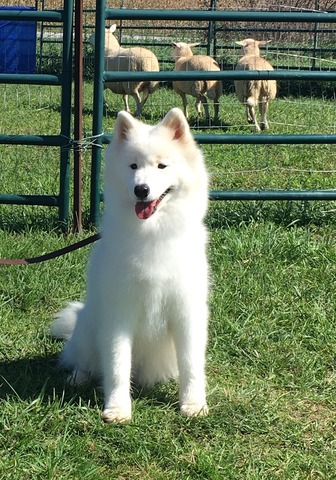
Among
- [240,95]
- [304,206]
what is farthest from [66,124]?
[240,95]

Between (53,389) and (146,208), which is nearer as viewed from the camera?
(146,208)

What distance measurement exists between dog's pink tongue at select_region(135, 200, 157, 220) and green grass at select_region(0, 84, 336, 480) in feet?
2.95

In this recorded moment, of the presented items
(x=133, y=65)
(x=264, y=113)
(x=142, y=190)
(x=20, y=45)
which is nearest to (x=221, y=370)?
(x=142, y=190)

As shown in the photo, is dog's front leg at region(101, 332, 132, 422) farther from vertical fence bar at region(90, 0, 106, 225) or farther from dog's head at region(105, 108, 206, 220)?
vertical fence bar at region(90, 0, 106, 225)

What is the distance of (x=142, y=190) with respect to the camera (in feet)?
9.39

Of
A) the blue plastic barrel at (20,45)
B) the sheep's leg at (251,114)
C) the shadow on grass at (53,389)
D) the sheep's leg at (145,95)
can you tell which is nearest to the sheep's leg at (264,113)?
the sheep's leg at (251,114)

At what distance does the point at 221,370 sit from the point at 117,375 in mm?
789

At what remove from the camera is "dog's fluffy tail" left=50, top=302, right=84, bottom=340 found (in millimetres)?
3873

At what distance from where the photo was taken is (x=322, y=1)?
63.3 feet

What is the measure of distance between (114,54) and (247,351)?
800 cm

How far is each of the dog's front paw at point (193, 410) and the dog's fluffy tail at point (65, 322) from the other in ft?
2.89

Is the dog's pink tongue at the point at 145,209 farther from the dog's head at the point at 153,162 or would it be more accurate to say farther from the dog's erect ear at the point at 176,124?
the dog's erect ear at the point at 176,124

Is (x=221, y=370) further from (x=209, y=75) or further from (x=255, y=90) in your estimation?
(x=255, y=90)

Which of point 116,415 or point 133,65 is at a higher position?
point 133,65
